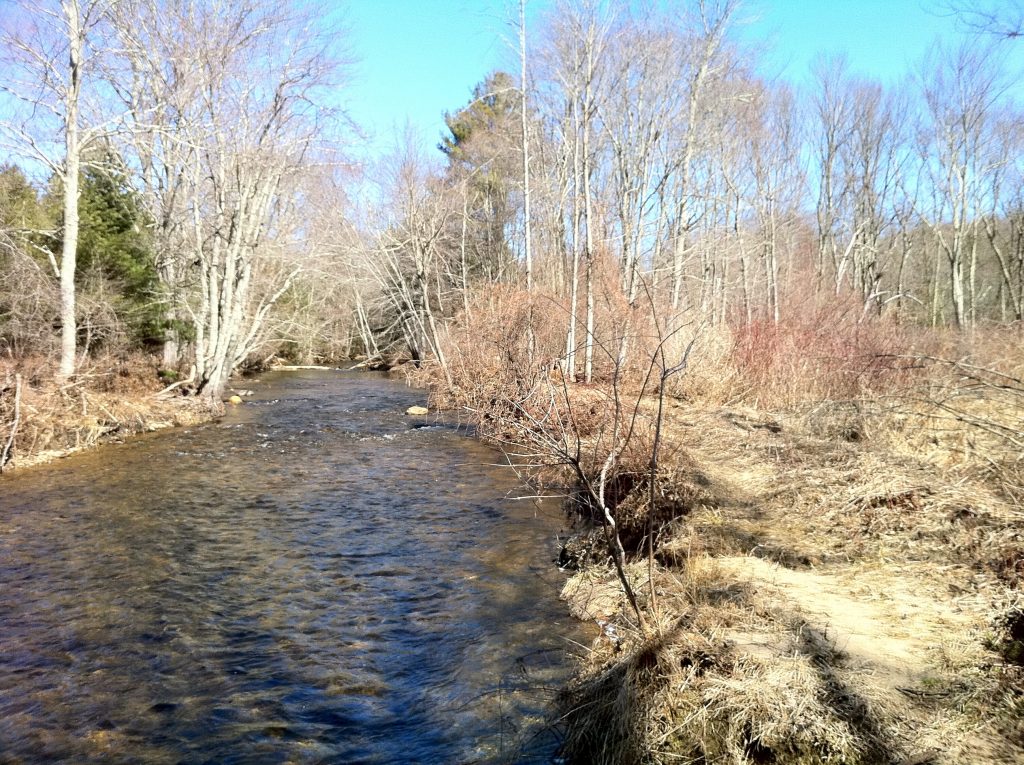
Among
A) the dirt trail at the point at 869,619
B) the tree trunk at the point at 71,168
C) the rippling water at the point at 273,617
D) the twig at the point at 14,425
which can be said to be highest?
the tree trunk at the point at 71,168

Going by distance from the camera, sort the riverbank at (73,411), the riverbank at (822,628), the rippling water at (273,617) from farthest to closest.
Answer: the riverbank at (73,411)
the rippling water at (273,617)
the riverbank at (822,628)

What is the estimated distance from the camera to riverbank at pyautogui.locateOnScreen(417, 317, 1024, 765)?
319 centimetres

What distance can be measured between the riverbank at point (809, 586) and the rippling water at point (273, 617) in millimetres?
698

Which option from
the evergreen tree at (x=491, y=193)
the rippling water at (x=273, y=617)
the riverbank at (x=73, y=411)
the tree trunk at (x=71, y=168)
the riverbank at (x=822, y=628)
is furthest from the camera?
the evergreen tree at (x=491, y=193)

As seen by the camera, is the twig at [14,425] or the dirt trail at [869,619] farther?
the twig at [14,425]

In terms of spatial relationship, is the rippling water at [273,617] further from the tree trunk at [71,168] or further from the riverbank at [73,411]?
the tree trunk at [71,168]

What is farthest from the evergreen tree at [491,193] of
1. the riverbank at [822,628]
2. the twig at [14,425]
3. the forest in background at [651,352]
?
the riverbank at [822,628]

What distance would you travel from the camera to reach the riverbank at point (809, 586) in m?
3.19

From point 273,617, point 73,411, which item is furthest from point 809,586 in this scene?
point 73,411

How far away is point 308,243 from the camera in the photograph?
24.8 m

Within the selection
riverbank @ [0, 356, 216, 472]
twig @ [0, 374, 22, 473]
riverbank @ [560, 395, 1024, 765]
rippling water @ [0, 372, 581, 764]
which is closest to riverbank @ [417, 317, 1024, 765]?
riverbank @ [560, 395, 1024, 765]

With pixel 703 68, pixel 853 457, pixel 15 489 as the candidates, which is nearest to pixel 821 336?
pixel 853 457

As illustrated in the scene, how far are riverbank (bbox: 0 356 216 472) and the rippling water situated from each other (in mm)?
725

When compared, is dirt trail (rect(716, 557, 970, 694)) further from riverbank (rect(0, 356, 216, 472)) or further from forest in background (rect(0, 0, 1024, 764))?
riverbank (rect(0, 356, 216, 472))
